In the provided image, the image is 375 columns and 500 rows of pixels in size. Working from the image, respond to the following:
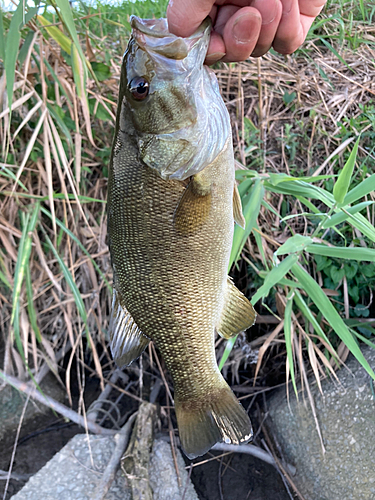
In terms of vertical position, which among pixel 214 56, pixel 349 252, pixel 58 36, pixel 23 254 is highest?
pixel 58 36

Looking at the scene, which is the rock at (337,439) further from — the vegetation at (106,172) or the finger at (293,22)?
the finger at (293,22)

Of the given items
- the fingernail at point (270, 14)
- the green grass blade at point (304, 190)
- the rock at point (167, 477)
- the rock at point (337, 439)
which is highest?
the fingernail at point (270, 14)

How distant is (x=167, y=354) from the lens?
1141 mm

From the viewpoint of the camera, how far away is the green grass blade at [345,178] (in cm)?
118

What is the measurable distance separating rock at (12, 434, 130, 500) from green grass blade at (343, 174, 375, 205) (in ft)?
6.00

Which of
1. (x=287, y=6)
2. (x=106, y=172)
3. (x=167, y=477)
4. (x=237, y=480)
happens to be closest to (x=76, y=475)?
(x=167, y=477)

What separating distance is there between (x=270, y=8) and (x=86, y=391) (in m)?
2.56

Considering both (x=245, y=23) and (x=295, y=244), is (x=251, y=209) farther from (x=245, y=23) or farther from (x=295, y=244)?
(x=245, y=23)

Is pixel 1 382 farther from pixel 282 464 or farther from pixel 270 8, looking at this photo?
pixel 270 8

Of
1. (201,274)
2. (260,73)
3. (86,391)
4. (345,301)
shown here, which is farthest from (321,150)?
(86,391)

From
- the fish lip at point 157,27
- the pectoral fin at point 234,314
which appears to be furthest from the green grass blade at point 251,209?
the fish lip at point 157,27

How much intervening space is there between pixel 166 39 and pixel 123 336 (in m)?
0.91

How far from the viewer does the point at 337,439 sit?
6.08 ft

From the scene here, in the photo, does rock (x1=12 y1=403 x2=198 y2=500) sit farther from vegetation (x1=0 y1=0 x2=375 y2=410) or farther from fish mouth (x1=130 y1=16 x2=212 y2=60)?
fish mouth (x1=130 y1=16 x2=212 y2=60)
